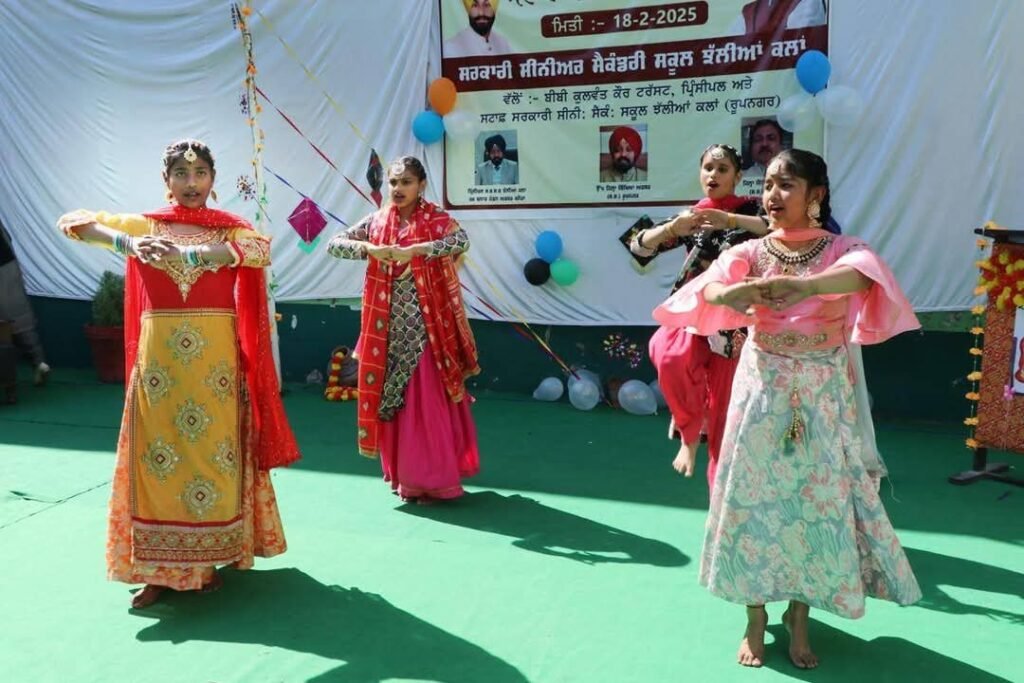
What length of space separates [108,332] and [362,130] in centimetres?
257

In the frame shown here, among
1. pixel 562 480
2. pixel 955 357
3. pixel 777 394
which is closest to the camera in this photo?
pixel 777 394

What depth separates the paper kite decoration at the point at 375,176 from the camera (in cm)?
730

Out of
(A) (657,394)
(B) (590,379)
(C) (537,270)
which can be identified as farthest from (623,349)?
(C) (537,270)

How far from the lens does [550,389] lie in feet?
23.2

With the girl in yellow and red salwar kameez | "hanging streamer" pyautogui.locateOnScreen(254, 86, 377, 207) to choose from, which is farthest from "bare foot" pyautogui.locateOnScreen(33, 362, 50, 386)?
the girl in yellow and red salwar kameez

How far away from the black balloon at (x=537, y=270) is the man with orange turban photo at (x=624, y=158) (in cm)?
73

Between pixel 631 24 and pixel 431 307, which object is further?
pixel 631 24

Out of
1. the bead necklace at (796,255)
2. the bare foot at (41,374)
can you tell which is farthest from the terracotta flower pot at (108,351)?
the bead necklace at (796,255)

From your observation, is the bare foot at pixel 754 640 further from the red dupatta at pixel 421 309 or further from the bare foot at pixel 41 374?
the bare foot at pixel 41 374

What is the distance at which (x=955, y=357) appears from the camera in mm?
6172

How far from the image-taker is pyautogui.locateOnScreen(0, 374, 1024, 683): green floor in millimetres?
3115

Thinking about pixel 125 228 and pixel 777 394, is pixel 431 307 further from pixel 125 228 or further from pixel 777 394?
pixel 777 394

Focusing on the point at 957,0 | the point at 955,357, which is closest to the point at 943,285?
the point at 955,357

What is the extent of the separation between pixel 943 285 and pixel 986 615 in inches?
120
